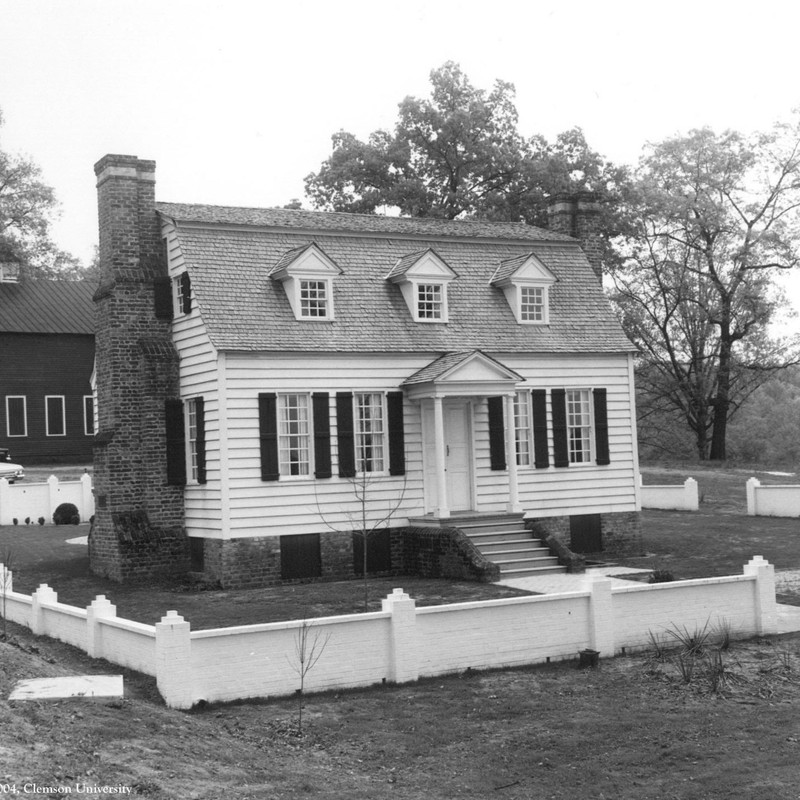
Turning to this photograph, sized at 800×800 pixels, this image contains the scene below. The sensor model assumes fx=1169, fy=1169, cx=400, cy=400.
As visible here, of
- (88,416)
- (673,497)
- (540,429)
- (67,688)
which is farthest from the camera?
(88,416)

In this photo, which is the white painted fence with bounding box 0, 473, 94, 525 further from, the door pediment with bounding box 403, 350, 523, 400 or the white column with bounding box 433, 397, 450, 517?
the white column with bounding box 433, 397, 450, 517

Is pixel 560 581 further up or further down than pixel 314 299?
further down

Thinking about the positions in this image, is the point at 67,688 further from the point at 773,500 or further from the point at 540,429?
the point at 773,500

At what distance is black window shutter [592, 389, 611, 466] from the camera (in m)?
27.1

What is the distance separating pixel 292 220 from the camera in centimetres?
2662

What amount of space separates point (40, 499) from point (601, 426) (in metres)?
17.4

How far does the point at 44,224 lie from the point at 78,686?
47.9 metres

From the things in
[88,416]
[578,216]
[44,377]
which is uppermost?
[578,216]

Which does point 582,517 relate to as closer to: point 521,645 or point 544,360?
point 544,360

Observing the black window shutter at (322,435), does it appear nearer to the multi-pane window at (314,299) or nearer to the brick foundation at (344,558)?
the brick foundation at (344,558)

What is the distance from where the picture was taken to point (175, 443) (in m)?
25.0

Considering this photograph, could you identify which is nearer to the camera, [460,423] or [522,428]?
[460,423]

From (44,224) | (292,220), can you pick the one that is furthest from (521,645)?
(44,224)

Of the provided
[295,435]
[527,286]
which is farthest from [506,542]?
[527,286]
